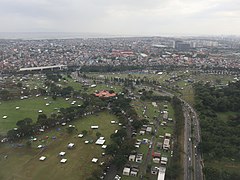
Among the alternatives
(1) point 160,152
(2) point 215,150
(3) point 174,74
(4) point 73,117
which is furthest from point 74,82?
(2) point 215,150

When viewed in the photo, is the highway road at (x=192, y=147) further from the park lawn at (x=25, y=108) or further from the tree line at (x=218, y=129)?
the park lawn at (x=25, y=108)

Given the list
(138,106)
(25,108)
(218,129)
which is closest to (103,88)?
(138,106)

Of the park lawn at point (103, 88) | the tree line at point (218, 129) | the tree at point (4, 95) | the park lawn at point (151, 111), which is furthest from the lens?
the park lawn at point (103, 88)

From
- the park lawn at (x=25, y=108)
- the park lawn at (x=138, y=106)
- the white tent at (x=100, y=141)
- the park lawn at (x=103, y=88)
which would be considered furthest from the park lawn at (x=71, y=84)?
the white tent at (x=100, y=141)

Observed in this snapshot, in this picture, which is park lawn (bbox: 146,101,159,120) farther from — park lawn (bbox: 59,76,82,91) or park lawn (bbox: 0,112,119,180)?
park lawn (bbox: 59,76,82,91)

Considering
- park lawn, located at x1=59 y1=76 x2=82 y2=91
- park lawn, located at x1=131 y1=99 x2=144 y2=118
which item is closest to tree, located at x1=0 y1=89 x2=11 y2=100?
park lawn, located at x1=59 y1=76 x2=82 y2=91
